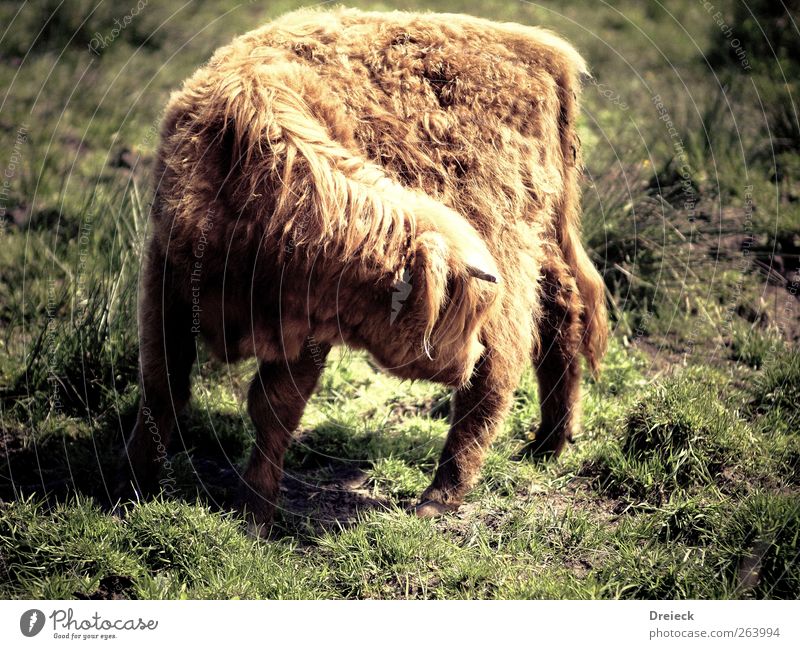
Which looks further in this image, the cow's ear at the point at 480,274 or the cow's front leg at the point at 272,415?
the cow's front leg at the point at 272,415

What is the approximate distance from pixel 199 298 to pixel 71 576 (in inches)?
49.7

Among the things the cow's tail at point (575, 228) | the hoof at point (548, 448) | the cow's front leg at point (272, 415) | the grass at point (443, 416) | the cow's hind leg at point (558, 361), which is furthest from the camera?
the hoof at point (548, 448)

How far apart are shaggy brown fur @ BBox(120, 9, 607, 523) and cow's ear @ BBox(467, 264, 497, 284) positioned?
0.01m

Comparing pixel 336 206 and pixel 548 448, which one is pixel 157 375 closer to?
pixel 336 206

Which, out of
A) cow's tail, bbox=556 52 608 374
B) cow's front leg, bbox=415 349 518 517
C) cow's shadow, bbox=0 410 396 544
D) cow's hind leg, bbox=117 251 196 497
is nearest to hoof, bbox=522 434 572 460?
cow's tail, bbox=556 52 608 374

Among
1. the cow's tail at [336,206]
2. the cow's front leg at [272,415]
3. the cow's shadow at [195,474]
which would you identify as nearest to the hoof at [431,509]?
the cow's shadow at [195,474]

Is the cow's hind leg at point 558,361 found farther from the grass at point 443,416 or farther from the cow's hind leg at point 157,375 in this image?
the cow's hind leg at point 157,375

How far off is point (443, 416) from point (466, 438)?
95 centimetres

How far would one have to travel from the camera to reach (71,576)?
11.6ft

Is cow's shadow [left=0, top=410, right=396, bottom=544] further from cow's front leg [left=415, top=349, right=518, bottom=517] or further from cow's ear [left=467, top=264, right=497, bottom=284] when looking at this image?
cow's ear [left=467, top=264, right=497, bottom=284]

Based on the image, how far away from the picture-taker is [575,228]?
468cm

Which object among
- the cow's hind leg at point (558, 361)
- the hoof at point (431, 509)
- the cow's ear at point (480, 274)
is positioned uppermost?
the cow's ear at point (480, 274)

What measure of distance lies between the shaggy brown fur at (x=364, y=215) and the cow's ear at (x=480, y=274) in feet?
0.04

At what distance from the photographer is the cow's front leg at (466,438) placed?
4.19m
